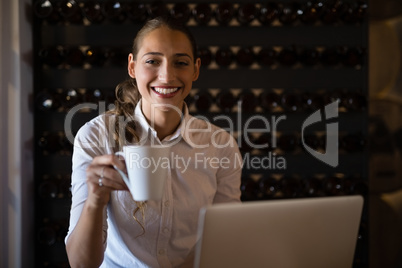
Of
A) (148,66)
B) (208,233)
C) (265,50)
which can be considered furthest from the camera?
(265,50)

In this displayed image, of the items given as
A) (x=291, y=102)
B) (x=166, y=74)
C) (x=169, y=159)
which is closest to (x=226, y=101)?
(x=291, y=102)

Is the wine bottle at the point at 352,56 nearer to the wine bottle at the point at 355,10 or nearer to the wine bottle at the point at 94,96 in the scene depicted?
the wine bottle at the point at 355,10

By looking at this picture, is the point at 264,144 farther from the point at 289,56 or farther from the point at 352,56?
the point at 352,56

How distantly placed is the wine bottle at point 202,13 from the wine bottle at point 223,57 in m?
0.19

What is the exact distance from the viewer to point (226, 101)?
246cm

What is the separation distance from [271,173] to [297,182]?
178mm

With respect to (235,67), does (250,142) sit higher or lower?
lower

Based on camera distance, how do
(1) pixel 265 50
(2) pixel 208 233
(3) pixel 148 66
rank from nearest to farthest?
(2) pixel 208 233, (3) pixel 148 66, (1) pixel 265 50

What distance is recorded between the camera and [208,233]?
2.74ft

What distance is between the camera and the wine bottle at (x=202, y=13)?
8.13 feet

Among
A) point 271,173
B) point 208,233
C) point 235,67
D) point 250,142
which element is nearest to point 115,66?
point 235,67

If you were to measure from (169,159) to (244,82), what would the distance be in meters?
1.27

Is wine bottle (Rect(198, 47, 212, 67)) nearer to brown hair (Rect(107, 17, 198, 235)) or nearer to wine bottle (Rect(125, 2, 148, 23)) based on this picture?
wine bottle (Rect(125, 2, 148, 23))

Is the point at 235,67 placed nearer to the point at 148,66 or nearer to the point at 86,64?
the point at 86,64
